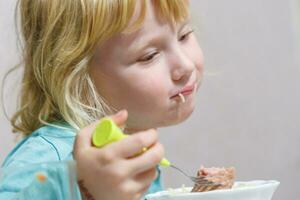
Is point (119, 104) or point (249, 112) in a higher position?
point (119, 104)

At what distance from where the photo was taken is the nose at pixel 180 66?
0.64 metres

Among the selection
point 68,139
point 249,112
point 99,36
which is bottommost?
point 249,112

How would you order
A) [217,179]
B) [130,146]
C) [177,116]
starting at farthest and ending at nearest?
[177,116]
[217,179]
[130,146]

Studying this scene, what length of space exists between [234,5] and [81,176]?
801 mm

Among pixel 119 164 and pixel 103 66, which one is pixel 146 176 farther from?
pixel 103 66

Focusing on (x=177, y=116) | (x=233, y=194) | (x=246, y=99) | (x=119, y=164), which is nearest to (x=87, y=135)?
(x=119, y=164)

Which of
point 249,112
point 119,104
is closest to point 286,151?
point 249,112

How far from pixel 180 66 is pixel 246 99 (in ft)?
1.94

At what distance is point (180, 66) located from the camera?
25.2 inches

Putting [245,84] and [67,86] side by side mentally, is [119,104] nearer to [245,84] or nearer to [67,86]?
[67,86]

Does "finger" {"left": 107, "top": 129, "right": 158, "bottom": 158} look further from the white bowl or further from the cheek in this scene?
the cheek

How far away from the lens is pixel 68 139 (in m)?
0.65

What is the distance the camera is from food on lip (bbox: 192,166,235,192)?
0.56 m

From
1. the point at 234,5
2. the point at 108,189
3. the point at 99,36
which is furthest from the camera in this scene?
the point at 234,5
